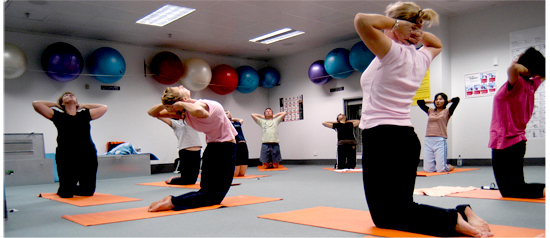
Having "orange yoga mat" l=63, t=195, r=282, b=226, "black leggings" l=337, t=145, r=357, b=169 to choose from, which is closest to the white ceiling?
"black leggings" l=337, t=145, r=357, b=169

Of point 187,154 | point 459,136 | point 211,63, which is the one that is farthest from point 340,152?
point 211,63

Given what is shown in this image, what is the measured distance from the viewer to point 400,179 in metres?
1.85

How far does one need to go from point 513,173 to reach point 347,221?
1545mm

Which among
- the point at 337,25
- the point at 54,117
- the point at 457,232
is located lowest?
the point at 457,232

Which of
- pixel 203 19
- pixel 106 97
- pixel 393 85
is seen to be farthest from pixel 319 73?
pixel 393 85

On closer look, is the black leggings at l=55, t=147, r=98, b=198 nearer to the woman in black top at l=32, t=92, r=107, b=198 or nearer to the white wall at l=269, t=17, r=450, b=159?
the woman in black top at l=32, t=92, r=107, b=198

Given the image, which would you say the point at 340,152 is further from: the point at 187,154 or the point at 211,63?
the point at 211,63

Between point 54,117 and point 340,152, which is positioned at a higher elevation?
point 54,117

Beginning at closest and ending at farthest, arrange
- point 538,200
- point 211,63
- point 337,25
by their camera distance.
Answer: point 538,200
point 337,25
point 211,63

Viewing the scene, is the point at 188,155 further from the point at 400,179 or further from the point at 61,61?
the point at 400,179

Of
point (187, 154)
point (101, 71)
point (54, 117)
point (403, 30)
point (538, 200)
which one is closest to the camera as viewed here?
point (403, 30)

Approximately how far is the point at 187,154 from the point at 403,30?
12.2 feet

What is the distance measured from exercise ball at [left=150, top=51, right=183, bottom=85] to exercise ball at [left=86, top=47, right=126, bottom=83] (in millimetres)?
783

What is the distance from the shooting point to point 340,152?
7395 mm
